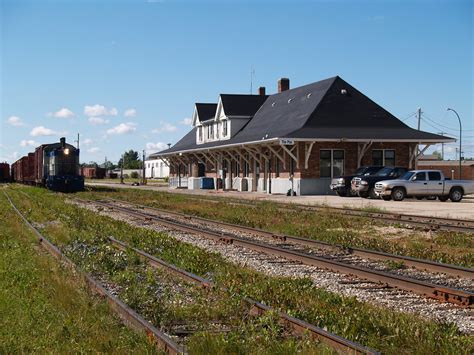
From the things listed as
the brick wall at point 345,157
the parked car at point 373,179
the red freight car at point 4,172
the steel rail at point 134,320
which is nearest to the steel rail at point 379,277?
the steel rail at point 134,320

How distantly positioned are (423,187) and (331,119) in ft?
36.8

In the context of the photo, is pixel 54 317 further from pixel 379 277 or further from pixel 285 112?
pixel 285 112

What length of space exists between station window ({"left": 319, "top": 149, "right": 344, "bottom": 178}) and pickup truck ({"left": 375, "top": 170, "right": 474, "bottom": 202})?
23.8 ft

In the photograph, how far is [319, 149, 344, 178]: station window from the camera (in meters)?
38.6

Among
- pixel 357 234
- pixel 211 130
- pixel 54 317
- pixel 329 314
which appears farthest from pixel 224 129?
pixel 329 314

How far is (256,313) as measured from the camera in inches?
280

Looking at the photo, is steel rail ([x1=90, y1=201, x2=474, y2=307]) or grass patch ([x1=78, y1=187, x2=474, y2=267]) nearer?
steel rail ([x1=90, y1=201, x2=474, y2=307])

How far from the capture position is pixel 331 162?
38688 mm

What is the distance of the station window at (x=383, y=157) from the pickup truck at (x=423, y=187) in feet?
26.3

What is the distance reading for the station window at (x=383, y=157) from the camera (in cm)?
3962

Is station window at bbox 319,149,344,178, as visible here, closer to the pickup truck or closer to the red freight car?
the pickup truck

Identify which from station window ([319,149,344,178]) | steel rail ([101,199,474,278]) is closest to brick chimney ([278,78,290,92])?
station window ([319,149,344,178])

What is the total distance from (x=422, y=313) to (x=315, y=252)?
5.65m

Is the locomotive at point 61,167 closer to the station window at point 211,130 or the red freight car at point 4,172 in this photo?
the station window at point 211,130
